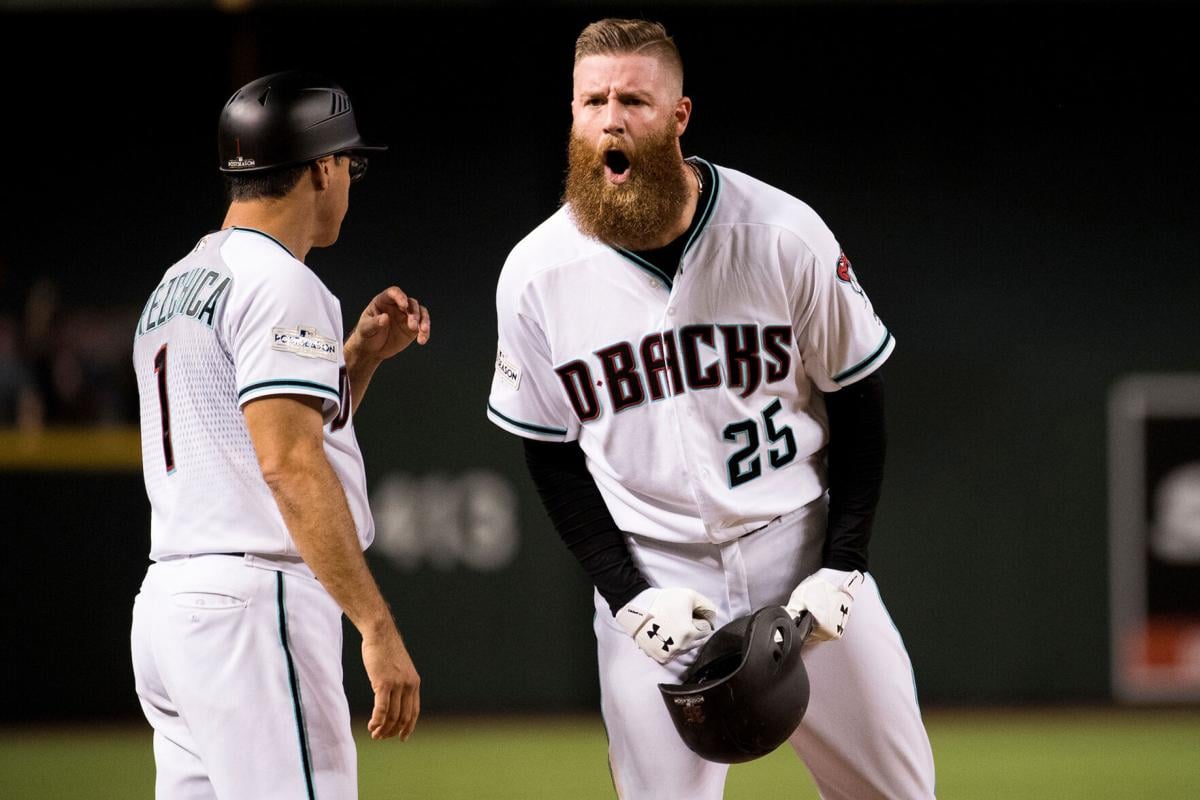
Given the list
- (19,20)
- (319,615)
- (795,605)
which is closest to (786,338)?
(795,605)

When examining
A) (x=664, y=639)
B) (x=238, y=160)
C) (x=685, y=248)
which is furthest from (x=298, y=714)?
(x=685, y=248)

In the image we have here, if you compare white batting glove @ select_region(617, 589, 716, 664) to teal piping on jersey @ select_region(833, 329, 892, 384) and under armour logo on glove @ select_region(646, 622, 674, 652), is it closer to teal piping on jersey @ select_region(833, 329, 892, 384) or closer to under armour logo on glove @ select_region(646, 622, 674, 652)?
under armour logo on glove @ select_region(646, 622, 674, 652)

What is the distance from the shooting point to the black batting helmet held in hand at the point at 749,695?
3172 millimetres

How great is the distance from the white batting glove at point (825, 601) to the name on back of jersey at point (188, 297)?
143 cm

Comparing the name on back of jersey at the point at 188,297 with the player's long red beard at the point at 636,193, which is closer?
the name on back of jersey at the point at 188,297

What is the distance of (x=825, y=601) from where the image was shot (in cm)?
333

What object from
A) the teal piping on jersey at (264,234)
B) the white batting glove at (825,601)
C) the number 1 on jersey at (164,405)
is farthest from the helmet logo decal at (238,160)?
the white batting glove at (825,601)

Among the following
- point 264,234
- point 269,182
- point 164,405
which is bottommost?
point 164,405

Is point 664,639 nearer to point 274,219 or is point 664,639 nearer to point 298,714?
point 298,714

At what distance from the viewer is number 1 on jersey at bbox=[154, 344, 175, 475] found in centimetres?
307

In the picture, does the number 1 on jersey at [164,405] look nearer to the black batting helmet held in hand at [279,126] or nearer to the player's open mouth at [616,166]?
the black batting helmet held in hand at [279,126]

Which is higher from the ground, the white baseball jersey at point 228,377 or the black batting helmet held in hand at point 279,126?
the black batting helmet held in hand at point 279,126

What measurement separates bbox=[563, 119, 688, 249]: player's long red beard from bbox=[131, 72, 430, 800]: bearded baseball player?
1.96ft

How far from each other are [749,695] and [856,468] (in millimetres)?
640
